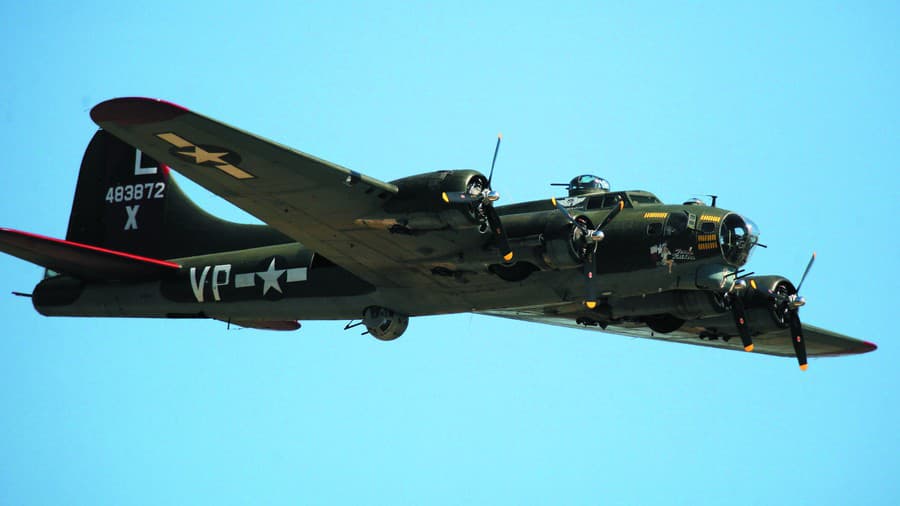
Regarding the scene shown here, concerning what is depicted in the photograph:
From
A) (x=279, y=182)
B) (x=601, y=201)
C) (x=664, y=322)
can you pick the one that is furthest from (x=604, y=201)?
(x=279, y=182)

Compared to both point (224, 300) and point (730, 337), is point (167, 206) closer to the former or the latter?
point (224, 300)

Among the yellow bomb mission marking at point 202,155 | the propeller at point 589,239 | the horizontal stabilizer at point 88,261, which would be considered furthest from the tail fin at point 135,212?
the propeller at point 589,239

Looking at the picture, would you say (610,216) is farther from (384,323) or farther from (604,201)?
(384,323)

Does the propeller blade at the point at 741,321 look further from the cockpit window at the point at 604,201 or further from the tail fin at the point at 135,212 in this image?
the tail fin at the point at 135,212

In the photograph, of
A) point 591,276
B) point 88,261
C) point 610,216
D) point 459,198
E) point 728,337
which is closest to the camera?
point 459,198

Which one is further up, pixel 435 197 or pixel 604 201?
pixel 604 201

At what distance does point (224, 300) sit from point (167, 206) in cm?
384

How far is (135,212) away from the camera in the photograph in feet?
98.8

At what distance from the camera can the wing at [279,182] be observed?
21875 millimetres

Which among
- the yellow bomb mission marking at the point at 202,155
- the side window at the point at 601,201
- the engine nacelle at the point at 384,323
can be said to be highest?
the side window at the point at 601,201

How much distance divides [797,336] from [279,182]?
42.7ft

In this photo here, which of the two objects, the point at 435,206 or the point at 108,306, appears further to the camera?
the point at 108,306

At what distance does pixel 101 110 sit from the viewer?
21.5 metres

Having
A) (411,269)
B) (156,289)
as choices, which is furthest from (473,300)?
(156,289)
